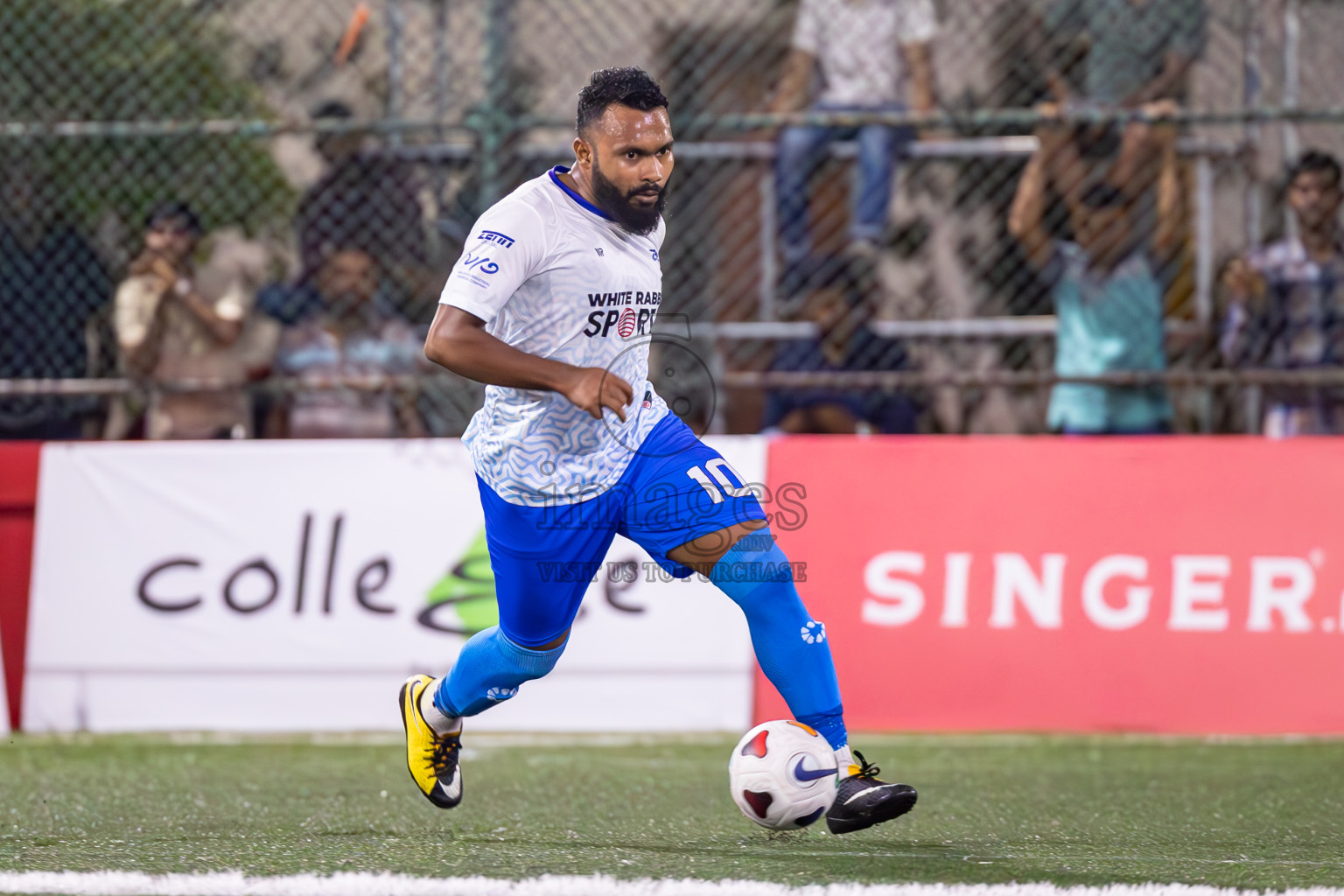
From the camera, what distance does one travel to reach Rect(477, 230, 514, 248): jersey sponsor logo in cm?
396

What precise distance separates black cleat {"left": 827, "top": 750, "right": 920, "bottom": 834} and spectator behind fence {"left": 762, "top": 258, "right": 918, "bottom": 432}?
3.52 m

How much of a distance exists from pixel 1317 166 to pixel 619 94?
175 inches

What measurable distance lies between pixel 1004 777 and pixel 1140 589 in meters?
1.46

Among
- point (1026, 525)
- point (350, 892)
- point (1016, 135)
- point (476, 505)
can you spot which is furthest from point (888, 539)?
point (350, 892)

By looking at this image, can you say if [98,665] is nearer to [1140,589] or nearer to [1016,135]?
[1140,589]

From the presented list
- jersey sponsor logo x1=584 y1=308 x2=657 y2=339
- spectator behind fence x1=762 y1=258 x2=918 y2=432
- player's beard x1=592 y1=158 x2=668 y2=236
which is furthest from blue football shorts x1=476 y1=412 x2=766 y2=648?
spectator behind fence x1=762 y1=258 x2=918 y2=432

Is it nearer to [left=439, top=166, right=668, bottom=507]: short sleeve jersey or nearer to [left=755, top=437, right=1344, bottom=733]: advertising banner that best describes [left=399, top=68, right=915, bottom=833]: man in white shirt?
[left=439, top=166, right=668, bottom=507]: short sleeve jersey

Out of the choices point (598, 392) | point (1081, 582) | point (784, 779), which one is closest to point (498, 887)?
point (784, 779)

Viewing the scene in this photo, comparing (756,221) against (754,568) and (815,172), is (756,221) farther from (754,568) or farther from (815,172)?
(754,568)

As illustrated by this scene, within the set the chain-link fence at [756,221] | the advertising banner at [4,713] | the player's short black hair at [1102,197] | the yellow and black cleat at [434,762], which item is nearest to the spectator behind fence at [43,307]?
the chain-link fence at [756,221]

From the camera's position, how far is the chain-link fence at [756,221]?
23.9ft

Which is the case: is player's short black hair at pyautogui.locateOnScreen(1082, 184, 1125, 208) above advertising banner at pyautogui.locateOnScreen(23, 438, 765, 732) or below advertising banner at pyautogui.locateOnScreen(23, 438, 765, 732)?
above

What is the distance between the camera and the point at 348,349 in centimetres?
743

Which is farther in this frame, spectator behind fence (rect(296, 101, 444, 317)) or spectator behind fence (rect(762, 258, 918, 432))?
spectator behind fence (rect(296, 101, 444, 317))
